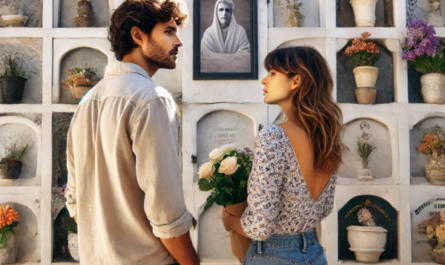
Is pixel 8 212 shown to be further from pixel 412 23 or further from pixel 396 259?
pixel 412 23

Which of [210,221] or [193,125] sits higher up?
[193,125]

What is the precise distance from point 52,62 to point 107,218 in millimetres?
3229

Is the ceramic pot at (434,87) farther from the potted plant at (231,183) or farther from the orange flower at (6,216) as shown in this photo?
the orange flower at (6,216)

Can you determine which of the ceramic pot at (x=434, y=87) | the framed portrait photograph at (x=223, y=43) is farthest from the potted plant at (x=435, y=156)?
the framed portrait photograph at (x=223, y=43)

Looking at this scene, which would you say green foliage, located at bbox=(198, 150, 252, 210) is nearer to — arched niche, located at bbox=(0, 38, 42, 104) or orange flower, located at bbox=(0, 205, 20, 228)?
orange flower, located at bbox=(0, 205, 20, 228)

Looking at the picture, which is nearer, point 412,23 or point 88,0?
point 412,23

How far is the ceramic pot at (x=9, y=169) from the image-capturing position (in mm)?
3963

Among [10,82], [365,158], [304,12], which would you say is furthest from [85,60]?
[365,158]

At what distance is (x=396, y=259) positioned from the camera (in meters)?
3.91

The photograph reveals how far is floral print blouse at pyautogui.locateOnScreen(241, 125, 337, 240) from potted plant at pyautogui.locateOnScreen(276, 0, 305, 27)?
2.77m

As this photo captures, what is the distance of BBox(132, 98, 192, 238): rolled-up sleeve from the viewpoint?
3.91 ft

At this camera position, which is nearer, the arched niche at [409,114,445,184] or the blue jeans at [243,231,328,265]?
the blue jeans at [243,231,328,265]

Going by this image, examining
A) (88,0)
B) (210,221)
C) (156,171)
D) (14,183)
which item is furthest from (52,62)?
(156,171)

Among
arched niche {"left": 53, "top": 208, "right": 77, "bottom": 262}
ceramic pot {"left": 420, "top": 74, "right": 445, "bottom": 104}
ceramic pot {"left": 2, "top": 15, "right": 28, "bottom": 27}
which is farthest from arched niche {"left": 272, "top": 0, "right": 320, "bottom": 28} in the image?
arched niche {"left": 53, "top": 208, "right": 77, "bottom": 262}
